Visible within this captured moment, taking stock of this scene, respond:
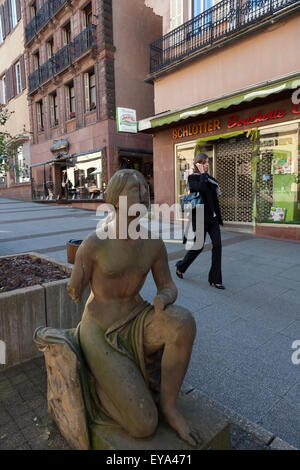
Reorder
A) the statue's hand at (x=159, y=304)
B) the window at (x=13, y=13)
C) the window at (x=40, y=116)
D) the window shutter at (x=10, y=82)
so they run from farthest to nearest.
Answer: the window shutter at (x=10, y=82)
the window at (x=13, y=13)
the window at (x=40, y=116)
the statue's hand at (x=159, y=304)

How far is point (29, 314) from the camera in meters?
2.90

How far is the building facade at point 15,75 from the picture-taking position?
23.5 metres

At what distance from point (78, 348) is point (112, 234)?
26.5 inches

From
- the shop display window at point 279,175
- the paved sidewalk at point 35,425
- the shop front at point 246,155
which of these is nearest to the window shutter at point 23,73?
the shop front at point 246,155

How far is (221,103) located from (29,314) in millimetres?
8020

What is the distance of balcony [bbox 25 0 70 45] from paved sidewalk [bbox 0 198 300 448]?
18.0 metres

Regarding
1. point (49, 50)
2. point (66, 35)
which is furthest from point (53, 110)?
point (66, 35)

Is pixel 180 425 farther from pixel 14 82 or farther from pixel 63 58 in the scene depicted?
pixel 14 82

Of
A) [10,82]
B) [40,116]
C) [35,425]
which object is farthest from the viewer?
[10,82]

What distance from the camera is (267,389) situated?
8.13ft

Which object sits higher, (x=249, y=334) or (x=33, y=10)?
(x=33, y=10)

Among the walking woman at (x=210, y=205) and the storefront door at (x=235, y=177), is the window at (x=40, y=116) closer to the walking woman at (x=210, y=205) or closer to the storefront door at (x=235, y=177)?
the storefront door at (x=235, y=177)

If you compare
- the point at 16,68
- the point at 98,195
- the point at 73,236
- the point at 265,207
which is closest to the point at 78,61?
the point at 98,195

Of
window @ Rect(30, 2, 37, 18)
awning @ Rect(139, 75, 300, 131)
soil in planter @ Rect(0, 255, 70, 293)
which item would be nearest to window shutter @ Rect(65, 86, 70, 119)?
window @ Rect(30, 2, 37, 18)
